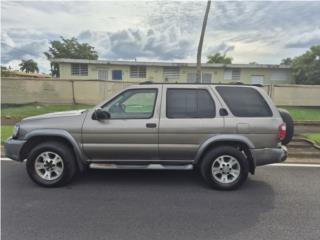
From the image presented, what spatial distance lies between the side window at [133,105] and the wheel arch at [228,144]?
1032 millimetres

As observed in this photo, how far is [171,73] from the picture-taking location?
1082 inches

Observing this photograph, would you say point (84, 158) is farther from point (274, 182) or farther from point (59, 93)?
point (59, 93)

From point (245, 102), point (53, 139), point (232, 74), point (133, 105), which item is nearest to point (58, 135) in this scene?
point (53, 139)

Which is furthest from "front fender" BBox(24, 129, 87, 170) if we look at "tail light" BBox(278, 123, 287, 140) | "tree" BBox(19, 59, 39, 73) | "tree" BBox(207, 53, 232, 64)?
"tree" BBox(19, 59, 39, 73)

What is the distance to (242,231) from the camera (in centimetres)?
346

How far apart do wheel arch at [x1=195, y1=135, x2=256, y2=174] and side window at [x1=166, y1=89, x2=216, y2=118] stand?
1.36 feet

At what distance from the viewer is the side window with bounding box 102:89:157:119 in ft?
16.1

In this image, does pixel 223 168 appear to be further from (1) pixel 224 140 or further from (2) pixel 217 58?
(2) pixel 217 58

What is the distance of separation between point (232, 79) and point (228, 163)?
2449 cm

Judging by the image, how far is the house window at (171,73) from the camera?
89.7 feet

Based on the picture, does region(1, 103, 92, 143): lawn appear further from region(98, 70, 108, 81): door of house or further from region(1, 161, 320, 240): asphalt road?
region(98, 70, 108, 81): door of house

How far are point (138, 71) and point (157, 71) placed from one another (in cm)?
180

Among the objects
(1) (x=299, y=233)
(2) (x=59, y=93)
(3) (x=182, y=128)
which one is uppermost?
(2) (x=59, y=93)

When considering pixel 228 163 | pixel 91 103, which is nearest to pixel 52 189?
pixel 228 163
